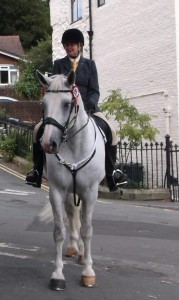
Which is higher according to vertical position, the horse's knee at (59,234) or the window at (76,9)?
the window at (76,9)

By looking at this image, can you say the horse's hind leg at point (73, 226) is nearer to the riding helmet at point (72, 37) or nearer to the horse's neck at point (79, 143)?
the horse's neck at point (79, 143)

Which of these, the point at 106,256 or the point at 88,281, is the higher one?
the point at 88,281

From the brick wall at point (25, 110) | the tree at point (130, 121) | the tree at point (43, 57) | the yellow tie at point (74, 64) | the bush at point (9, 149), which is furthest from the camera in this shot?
the tree at point (43, 57)

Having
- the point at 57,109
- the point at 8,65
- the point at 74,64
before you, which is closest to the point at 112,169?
the point at 74,64

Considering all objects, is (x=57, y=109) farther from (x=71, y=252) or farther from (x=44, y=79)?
(x=71, y=252)

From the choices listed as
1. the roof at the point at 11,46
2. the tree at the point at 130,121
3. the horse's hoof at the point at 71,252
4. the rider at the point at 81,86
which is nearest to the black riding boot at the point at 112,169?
the rider at the point at 81,86

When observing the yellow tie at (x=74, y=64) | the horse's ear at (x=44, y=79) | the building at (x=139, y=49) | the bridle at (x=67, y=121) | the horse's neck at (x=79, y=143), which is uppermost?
the building at (x=139, y=49)

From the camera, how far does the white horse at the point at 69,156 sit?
5320 mm

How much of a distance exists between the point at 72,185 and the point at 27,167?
1217 centimetres

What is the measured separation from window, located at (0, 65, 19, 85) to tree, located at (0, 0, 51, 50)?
1181 cm

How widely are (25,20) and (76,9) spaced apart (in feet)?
132

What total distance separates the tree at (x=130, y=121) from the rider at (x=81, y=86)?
8.70 metres

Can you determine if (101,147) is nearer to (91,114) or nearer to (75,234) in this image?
(91,114)

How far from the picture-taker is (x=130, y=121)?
1595cm
